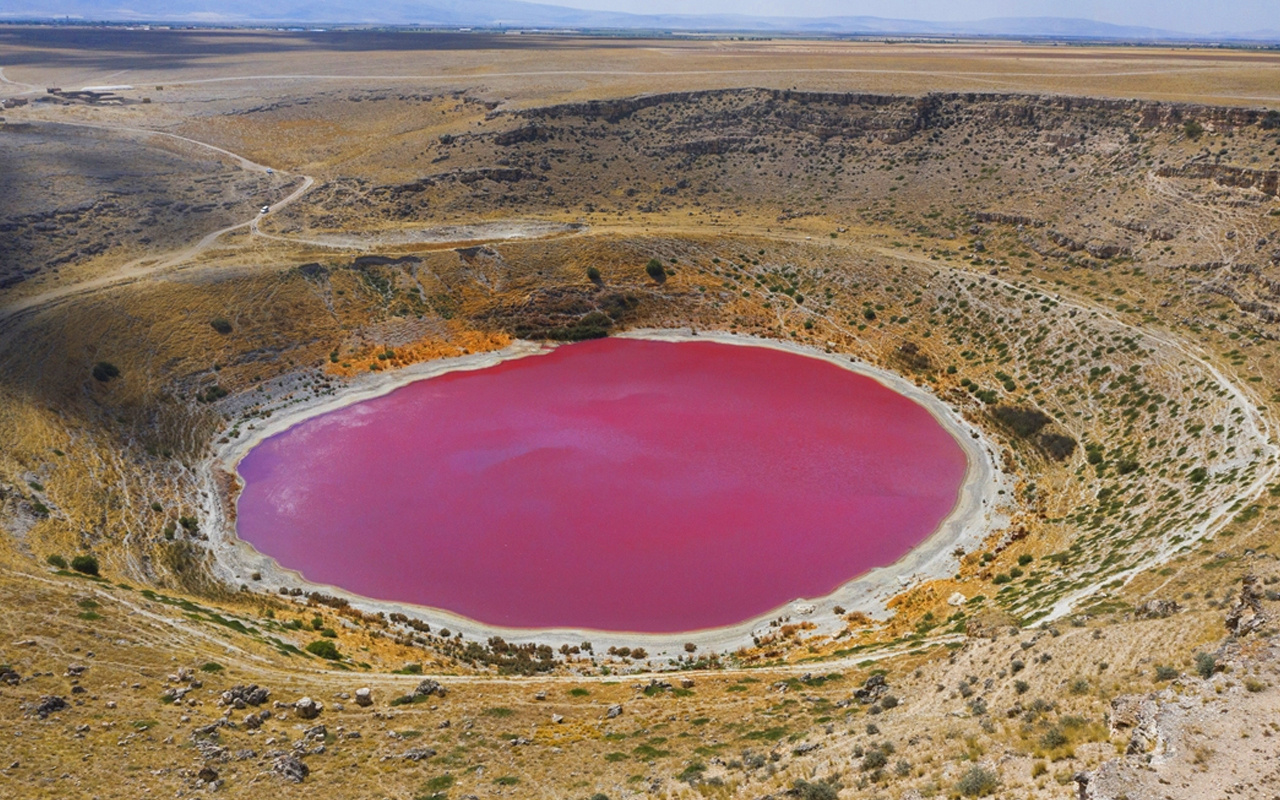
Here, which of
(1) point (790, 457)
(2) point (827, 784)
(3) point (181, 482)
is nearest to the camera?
(2) point (827, 784)

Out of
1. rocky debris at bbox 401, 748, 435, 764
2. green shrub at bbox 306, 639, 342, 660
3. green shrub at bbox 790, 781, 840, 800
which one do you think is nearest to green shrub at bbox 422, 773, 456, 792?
rocky debris at bbox 401, 748, 435, 764

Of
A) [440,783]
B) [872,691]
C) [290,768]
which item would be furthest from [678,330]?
[290,768]

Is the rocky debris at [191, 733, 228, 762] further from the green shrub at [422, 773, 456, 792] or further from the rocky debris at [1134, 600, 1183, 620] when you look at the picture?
the rocky debris at [1134, 600, 1183, 620]

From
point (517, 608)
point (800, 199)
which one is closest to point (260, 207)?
point (800, 199)

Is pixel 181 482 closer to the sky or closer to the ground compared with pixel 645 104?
closer to the ground

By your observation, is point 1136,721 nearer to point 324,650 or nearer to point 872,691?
point 872,691

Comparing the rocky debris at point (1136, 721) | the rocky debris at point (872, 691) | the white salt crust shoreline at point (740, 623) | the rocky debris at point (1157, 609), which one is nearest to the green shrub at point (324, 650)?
the white salt crust shoreline at point (740, 623)

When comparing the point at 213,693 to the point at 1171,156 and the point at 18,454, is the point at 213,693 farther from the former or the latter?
the point at 1171,156

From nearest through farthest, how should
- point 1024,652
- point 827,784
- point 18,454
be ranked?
point 827,784
point 1024,652
point 18,454
